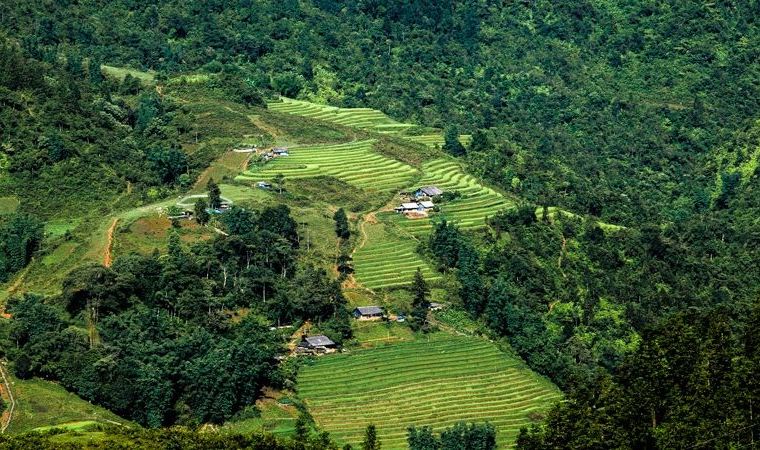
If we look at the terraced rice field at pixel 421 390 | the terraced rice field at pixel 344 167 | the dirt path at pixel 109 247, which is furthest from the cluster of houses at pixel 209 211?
the terraced rice field at pixel 421 390

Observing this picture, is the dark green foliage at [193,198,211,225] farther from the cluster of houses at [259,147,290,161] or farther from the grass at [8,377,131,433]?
the grass at [8,377,131,433]

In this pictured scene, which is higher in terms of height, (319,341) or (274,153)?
(274,153)

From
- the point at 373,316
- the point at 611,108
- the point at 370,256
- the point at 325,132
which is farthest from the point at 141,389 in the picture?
the point at 611,108

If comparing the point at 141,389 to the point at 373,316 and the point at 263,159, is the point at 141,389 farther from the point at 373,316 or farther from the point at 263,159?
the point at 263,159

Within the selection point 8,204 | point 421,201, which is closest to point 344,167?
point 421,201

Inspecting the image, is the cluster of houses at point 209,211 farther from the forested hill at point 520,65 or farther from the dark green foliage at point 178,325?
the forested hill at point 520,65

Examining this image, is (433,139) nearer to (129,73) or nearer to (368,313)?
(129,73)

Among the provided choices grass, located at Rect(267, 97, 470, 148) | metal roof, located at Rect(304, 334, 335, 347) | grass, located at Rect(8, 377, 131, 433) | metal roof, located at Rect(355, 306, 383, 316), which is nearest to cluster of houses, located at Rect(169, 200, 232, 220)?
metal roof, located at Rect(355, 306, 383, 316)
